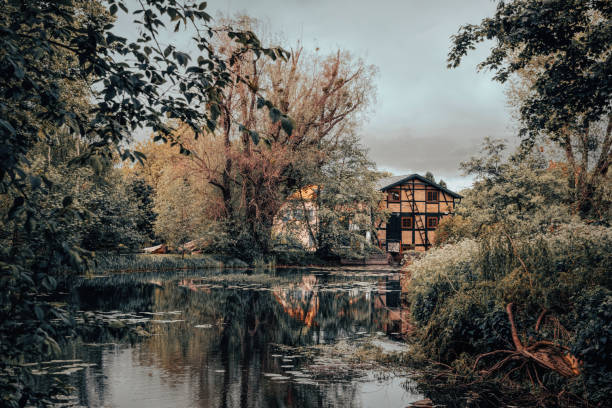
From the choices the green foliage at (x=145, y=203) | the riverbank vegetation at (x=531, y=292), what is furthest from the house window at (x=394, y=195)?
the riverbank vegetation at (x=531, y=292)

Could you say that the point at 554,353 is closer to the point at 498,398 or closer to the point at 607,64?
the point at 498,398

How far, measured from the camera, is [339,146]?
42.9 m

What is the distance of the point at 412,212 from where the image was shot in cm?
5366

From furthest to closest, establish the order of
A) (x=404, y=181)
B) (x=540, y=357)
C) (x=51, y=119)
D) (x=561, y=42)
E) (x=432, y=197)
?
1. (x=432, y=197)
2. (x=404, y=181)
3. (x=561, y=42)
4. (x=540, y=357)
5. (x=51, y=119)

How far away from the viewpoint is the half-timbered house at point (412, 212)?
53312 mm

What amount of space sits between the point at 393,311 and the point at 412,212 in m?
38.9

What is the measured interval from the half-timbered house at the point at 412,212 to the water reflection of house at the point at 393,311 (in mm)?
30271

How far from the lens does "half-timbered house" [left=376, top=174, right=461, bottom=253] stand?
53.3m

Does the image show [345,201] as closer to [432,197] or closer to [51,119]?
[432,197]

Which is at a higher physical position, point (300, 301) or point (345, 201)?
point (345, 201)

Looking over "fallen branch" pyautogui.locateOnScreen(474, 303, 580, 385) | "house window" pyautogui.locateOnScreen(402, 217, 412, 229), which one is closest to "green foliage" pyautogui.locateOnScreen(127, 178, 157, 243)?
"house window" pyautogui.locateOnScreen(402, 217, 412, 229)

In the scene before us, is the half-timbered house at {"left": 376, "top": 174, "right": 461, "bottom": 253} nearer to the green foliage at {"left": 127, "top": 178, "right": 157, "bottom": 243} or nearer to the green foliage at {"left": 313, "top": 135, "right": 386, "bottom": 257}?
the green foliage at {"left": 313, "top": 135, "right": 386, "bottom": 257}

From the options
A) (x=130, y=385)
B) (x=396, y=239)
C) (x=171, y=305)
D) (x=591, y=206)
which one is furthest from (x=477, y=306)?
(x=396, y=239)

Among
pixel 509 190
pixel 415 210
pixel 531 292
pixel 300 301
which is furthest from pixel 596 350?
pixel 415 210
